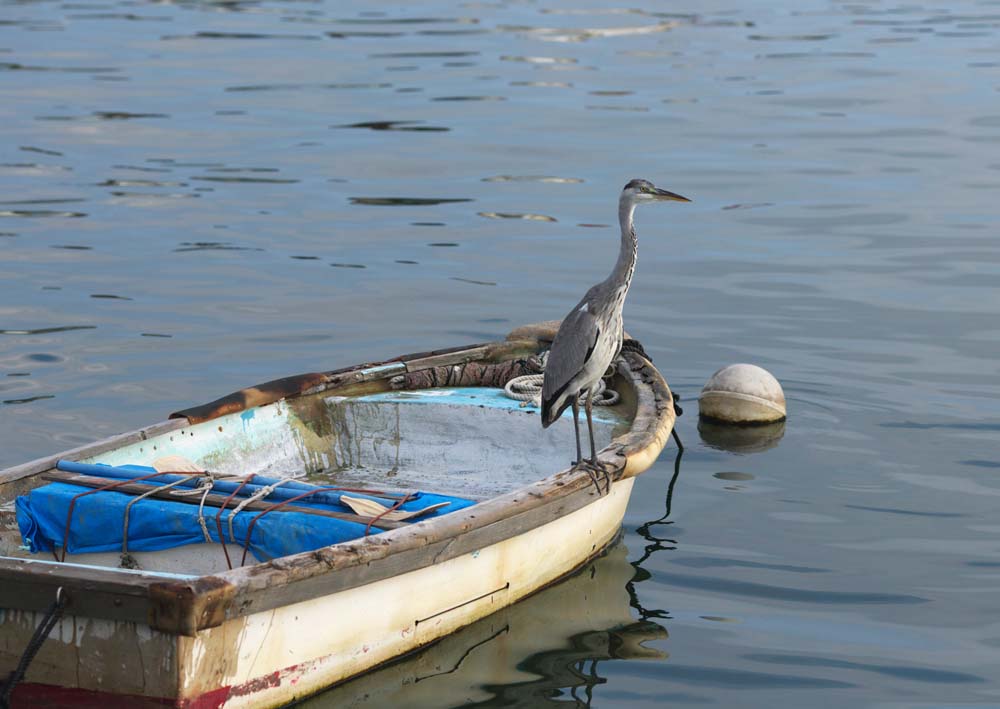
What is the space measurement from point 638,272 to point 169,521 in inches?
397

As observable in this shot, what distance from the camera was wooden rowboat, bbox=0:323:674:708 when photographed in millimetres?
6578

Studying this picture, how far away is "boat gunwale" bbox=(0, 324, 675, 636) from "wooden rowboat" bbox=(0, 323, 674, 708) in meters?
0.01

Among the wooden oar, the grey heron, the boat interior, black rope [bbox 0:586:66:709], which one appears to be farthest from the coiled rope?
black rope [bbox 0:586:66:709]

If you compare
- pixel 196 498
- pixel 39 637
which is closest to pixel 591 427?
pixel 196 498

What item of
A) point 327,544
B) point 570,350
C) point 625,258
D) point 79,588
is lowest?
point 327,544

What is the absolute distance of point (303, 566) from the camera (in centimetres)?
684

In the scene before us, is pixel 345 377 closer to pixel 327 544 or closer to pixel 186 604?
pixel 327 544

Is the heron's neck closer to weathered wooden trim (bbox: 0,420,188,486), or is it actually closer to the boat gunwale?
the boat gunwale

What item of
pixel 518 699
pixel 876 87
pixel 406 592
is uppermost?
pixel 876 87

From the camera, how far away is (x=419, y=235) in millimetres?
19062

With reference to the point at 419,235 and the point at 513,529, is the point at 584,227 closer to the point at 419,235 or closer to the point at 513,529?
the point at 419,235

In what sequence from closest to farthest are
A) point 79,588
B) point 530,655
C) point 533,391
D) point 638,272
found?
point 79,588 → point 530,655 → point 533,391 → point 638,272

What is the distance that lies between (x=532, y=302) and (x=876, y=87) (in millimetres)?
15195

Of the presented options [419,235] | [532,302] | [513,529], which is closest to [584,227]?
[419,235]
